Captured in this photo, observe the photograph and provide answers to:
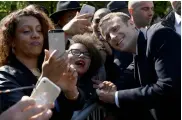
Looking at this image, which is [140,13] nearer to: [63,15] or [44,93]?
[63,15]

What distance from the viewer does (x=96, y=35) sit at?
12.5ft

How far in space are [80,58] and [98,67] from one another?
0.62 feet

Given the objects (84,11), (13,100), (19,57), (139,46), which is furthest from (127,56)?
(13,100)

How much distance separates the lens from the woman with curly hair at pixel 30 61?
7.57ft

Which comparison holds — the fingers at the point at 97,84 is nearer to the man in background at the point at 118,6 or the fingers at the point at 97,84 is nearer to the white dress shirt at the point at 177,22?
the white dress shirt at the point at 177,22

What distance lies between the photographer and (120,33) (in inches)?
122

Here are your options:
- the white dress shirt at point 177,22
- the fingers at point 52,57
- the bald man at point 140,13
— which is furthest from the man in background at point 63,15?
the fingers at point 52,57

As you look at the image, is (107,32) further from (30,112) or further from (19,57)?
(30,112)

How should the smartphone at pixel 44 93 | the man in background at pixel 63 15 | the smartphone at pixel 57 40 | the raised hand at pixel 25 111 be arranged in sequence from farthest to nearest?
the man in background at pixel 63 15, the smartphone at pixel 57 40, the smartphone at pixel 44 93, the raised hand at pixel 25 111

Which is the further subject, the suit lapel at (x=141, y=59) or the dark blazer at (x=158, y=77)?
the suit lapel at (x=141, y=59)

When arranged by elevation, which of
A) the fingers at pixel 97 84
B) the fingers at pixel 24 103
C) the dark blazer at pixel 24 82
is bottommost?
the fingers at pixel 97 84

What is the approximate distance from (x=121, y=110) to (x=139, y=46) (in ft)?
1.79

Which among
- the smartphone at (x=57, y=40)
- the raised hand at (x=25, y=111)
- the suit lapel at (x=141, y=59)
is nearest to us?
the raised hand at (x=25, y=111)

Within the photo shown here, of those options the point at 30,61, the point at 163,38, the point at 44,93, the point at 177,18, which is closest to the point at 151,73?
the point at 163,38
